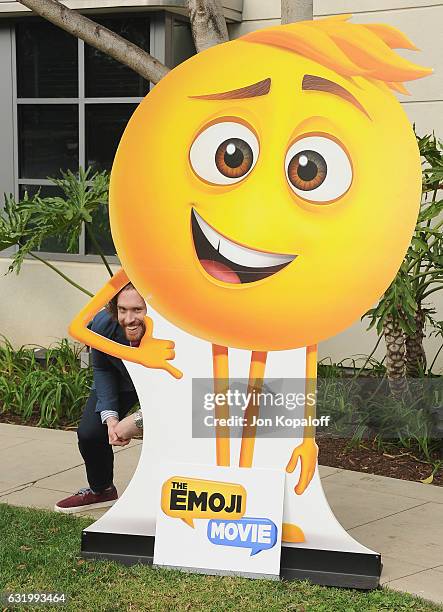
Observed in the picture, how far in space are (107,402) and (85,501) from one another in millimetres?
761

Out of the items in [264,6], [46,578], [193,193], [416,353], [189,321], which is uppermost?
[264,6]

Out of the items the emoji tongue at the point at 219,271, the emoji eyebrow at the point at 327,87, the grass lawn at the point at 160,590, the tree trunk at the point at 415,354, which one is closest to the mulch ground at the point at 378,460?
the tree trunk at the point at 415,354

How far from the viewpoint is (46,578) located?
464cm

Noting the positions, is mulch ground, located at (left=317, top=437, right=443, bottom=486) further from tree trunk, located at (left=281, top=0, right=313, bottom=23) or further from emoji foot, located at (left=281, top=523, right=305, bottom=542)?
tree trunk, located at (left=281, top=0, right=313, bottom=23)

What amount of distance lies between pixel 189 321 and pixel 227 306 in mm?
223

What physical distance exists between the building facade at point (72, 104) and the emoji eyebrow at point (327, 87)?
14.5 feet

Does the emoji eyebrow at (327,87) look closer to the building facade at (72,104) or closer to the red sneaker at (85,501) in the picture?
the red sneaker at (85,501)

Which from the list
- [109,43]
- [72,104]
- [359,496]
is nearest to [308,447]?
[359,496]

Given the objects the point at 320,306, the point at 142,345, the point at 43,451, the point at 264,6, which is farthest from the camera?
the point at 264,6

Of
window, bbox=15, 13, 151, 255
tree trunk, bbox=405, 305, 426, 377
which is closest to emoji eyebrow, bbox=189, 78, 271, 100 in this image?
tree trunk, bbox=405, 305, 426, 377

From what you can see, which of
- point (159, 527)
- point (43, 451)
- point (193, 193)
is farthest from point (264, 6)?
point (159, 527)

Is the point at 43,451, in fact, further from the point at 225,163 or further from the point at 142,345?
the point at 225,163

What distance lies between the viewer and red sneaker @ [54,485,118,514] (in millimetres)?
5609

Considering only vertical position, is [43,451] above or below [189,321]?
below
